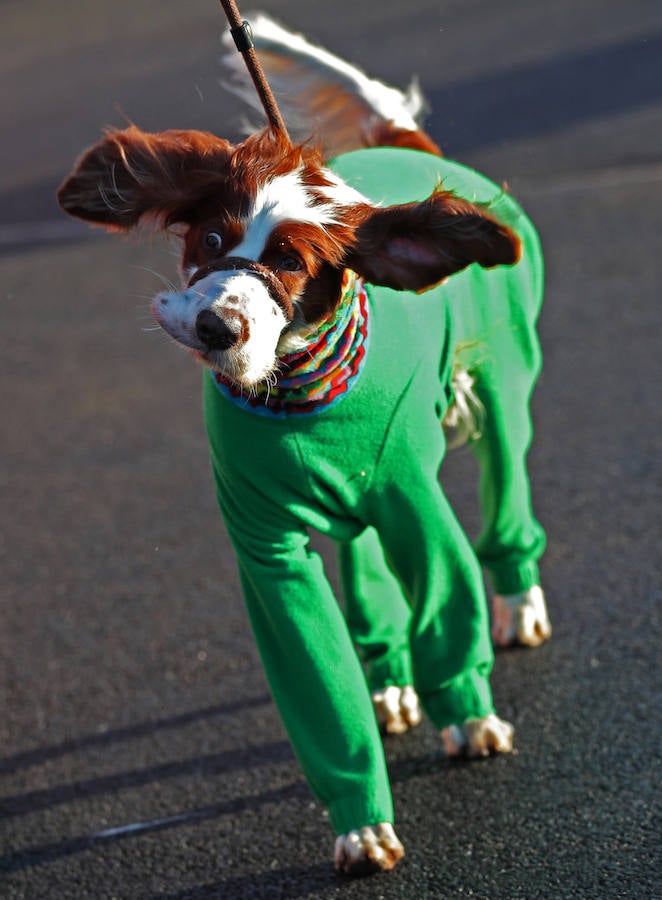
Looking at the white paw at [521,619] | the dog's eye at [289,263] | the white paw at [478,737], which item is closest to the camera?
the dog's eye at [289,263]

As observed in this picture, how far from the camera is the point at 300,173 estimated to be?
2.52 meters

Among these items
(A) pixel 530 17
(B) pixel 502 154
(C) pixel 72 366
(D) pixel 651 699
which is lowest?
(D) pixel 651 699

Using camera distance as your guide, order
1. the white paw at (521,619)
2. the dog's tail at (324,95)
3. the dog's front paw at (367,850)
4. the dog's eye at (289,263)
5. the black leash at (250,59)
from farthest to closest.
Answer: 1. the white paw at (521,619)
2. the dog's tail at (324,95)
3. the dog's front paw at (367,850)
4. the black leash at (250,59)
5. the dog's eye at (289,263)

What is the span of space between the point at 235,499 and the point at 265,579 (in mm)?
173

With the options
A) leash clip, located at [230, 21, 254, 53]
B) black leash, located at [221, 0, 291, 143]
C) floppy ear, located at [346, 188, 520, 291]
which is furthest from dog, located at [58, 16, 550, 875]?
leash clip, located at [230, 21, 254, 53]

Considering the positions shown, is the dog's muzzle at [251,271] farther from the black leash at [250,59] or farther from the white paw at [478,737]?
the white paw at [478,737]

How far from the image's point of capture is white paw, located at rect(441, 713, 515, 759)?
3197mm

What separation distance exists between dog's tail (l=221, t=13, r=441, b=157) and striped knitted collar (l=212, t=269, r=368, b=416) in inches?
40.5

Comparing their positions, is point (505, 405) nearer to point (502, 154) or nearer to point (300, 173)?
point (300, 173)

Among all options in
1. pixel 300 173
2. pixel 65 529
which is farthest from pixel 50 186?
pixel 300 173

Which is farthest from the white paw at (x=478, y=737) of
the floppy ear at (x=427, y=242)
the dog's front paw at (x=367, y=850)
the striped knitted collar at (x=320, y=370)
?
the floppy ear at (x=427, y=242)

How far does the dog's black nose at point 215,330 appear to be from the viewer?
2.31m

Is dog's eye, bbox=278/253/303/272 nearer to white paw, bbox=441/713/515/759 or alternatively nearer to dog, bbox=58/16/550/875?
dog, bbox=58/16/550/875

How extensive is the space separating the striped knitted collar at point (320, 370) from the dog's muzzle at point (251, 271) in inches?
6.9
